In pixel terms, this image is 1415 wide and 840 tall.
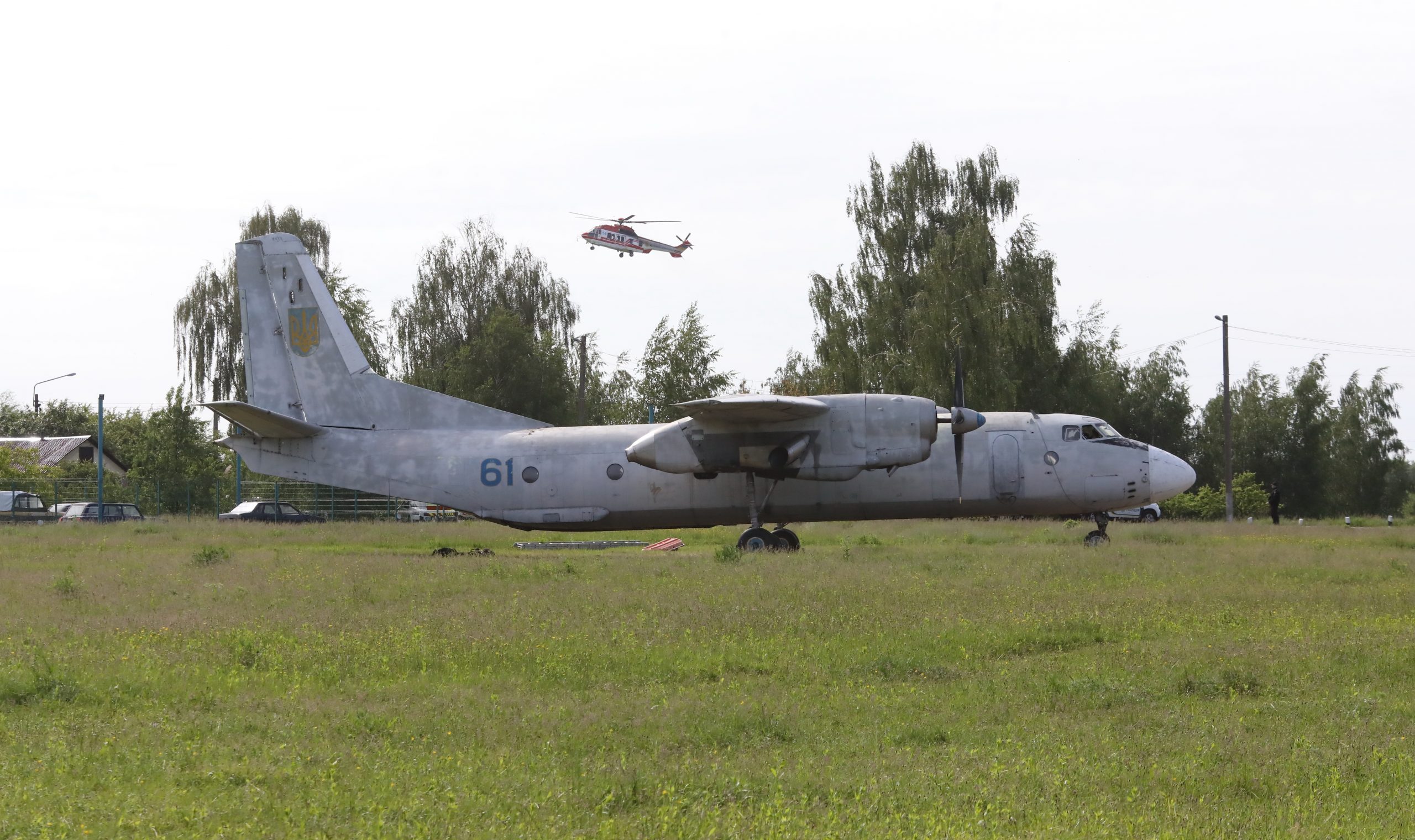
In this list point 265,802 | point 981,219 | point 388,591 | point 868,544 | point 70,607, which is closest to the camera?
point 265,802

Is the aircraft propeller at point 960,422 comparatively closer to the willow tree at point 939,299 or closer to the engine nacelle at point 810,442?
the engine nacelle at point 810,442

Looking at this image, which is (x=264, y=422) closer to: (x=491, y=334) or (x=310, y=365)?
(x=310, y=365)

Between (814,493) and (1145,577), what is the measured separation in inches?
321

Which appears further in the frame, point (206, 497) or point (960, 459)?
point (206, 497)

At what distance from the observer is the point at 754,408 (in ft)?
79.7

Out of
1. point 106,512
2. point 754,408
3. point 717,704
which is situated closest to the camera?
point 717,704

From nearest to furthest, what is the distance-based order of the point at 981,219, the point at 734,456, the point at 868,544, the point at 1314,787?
1. the point at 1314,787
2. the point at 734,456
3. the point at 868,544
4. the point at 981,219

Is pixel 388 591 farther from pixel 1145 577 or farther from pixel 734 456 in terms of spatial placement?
pixel 1145 577

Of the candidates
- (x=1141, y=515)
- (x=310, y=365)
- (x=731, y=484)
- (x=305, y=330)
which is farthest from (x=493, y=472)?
(x=1141, y=515)

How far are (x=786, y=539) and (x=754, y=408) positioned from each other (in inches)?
149

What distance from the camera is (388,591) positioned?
18.4m

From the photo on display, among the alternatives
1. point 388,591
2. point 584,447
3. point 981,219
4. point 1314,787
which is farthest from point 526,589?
point 981,219

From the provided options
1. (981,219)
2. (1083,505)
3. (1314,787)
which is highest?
(981,219)

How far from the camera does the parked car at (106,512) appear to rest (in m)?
50.7
